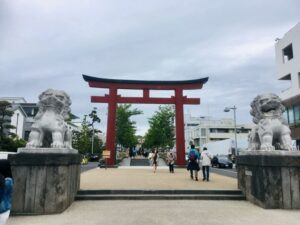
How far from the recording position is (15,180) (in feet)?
20.4

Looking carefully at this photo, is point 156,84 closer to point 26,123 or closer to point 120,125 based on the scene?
point 120,125

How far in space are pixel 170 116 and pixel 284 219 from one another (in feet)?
107

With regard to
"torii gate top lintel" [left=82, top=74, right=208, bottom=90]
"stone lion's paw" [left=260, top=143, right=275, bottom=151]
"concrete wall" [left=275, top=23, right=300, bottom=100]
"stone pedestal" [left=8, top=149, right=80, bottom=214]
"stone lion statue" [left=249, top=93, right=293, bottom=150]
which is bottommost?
"stone pedestal" [left=8, top=149, right=80, bottom=214]

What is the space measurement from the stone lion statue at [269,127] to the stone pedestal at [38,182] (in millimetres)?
5172

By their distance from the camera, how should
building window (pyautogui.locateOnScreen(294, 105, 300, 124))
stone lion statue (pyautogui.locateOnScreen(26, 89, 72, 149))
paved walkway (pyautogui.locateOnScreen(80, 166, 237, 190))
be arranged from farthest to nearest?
building window (pyautogui.locateOnScreen(294, 105, 300, 124)), paved walkway (pyautogui.locateOnScreen(80, 166, 237, 190)), stone lion statue (pyautogui.locateOnScreen(26, 89, 72, 149))

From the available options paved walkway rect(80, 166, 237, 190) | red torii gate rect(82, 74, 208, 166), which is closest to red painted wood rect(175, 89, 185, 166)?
red torii gate rect(82, 74, 208, 166)

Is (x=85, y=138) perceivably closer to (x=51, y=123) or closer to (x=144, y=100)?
(x=144, y=100)

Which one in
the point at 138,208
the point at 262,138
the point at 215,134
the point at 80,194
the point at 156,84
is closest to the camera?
the point at 138,208

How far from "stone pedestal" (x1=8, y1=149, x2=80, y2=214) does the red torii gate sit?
14515 millimetres

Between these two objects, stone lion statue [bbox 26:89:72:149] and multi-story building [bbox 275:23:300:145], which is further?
multi-story building [bbox 275:23:300:145]

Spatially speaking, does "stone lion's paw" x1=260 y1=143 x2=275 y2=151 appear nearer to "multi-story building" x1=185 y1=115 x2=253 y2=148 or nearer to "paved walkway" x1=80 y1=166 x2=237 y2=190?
"paved walkway" x1=80 y1=166 x2=237 y2=190

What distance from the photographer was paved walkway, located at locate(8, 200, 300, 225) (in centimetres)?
550

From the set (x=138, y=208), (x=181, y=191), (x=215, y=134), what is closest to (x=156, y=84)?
(x=181, y=191)

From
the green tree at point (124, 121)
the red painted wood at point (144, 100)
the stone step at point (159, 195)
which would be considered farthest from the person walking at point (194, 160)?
the green tree at point (124, 121)
